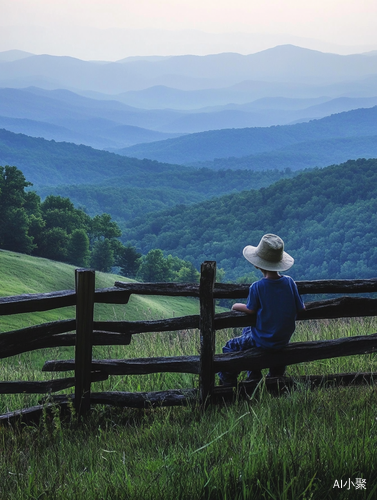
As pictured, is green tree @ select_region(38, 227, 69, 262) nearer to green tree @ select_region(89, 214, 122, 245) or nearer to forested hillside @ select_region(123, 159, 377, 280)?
green tree @ select_region(89, 214, 122, 245)

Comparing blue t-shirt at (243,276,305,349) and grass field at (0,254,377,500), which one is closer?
grass field at (0,254,377,500)

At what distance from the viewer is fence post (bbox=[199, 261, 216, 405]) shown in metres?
4.16

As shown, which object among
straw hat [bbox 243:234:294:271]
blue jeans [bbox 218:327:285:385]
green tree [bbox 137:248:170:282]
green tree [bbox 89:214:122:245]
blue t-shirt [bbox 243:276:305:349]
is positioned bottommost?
green tree [bbox 137:248:170:282]

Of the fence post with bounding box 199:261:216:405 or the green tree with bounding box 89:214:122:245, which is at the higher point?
the green tree with bounding box 89:214:122:245

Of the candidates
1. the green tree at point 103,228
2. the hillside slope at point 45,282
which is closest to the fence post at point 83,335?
the hillside slope at point 45,282

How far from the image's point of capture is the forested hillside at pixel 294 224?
396ft

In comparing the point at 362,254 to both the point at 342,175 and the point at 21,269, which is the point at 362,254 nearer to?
the point at 342,175

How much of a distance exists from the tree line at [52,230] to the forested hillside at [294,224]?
4501 cm

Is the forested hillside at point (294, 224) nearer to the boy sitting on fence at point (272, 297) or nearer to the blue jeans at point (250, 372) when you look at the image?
the blue jeans at point (250, 372)

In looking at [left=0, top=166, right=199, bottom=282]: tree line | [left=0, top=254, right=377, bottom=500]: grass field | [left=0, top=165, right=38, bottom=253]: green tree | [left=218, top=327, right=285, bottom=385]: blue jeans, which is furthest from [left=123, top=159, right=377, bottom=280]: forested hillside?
[left=0, top=254, right=377, bottom=500]: grass field

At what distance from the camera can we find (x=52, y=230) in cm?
5819

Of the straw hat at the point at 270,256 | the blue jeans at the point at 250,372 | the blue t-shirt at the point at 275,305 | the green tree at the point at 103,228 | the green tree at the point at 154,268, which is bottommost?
the green tree at the point at 154,268

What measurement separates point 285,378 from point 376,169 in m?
141

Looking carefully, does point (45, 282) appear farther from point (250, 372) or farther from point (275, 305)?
point (275, 305)
